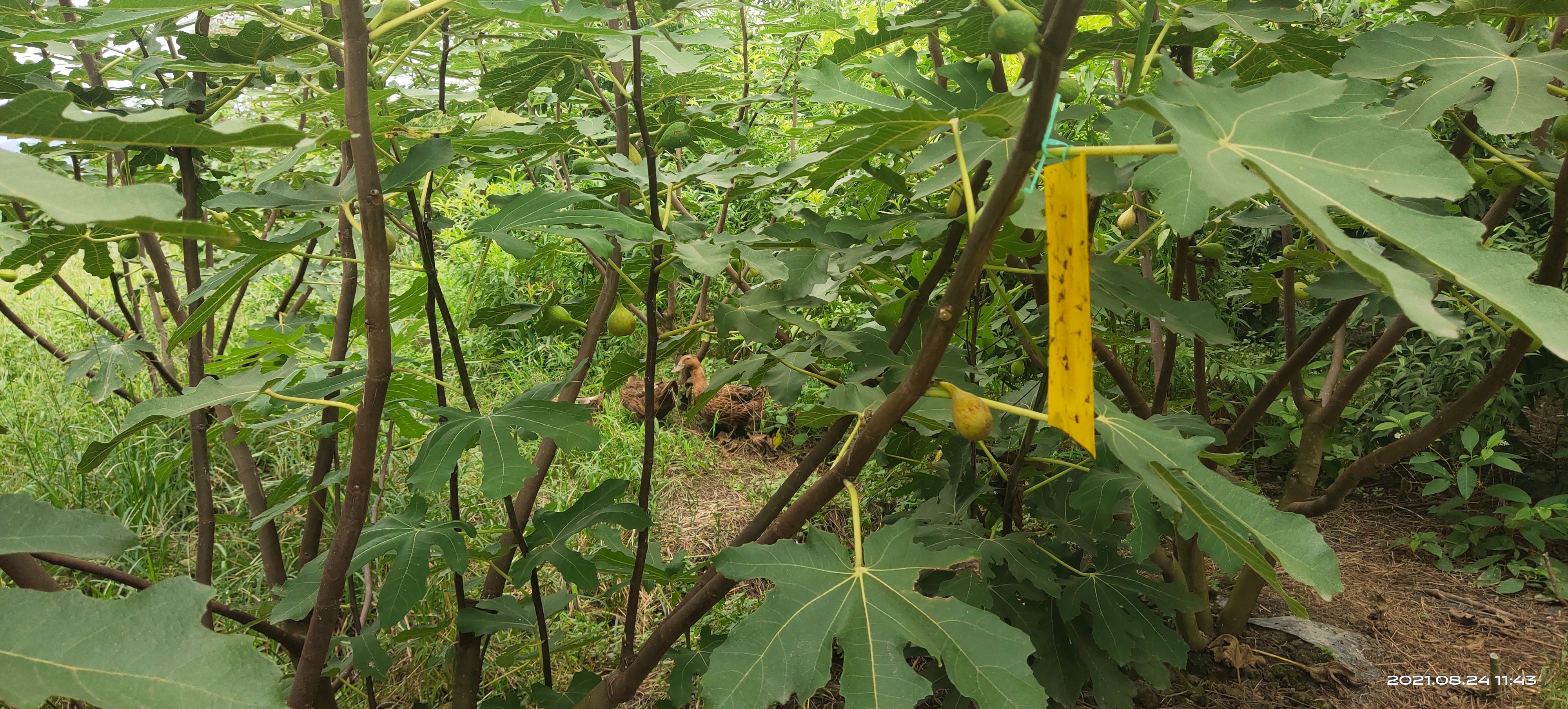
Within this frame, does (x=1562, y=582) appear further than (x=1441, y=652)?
Yes

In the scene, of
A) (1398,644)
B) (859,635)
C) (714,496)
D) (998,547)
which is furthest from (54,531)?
(1398,644)

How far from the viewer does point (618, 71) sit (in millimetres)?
1606

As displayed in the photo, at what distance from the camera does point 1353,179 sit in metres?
0.59

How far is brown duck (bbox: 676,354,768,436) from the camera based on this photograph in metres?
3.52

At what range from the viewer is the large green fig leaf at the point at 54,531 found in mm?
604

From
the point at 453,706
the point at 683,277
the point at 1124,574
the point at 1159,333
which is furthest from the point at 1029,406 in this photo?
the point at 683,277

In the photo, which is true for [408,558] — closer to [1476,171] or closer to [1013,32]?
[1013,32]

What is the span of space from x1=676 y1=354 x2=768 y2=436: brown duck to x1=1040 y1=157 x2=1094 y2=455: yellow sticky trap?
277 centimetres

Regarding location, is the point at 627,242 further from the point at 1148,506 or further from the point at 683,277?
the point at 683,277

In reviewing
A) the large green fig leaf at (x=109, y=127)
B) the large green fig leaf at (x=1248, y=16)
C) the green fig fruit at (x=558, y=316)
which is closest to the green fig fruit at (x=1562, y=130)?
the large green fig leaf at (x=1248, y=16)

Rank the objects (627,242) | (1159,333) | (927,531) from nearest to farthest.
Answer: (627,242) < (927,531) < (1159,333)

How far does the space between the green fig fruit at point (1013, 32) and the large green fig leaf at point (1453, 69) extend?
2.16 feet

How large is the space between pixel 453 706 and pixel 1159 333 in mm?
1703

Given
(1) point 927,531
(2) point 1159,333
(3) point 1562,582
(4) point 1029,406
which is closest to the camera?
(1) point 927,531
